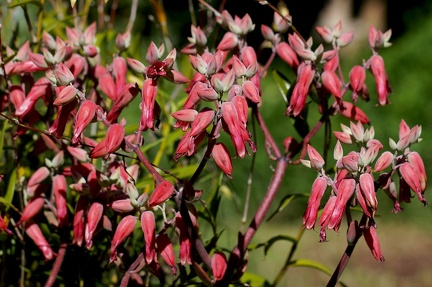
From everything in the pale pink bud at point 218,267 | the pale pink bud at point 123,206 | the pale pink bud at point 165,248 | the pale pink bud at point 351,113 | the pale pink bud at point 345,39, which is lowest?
the pale pink bud at point 218,267

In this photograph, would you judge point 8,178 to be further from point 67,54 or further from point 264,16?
point 264,16

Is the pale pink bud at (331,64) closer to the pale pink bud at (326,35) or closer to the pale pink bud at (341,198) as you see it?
the pale pink bud at (326,35)

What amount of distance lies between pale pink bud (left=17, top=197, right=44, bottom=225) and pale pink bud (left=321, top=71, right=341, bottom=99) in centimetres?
50

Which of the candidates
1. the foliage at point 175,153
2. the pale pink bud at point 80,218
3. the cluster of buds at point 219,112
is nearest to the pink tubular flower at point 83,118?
the foliage at point 175,153

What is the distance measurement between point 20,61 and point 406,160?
2.16 feet

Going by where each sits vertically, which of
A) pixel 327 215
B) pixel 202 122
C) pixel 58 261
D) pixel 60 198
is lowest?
pixel 58 261

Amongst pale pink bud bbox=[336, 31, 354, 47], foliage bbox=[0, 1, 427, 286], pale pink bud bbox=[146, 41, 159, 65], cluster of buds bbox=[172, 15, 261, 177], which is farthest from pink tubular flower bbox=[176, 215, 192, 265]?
pale pink bud bbox=[336, 31, 354, 47]

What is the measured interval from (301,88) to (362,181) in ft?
0.84

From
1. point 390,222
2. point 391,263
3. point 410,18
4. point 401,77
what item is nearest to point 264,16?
point 410,18

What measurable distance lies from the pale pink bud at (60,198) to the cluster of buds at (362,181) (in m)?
0.42

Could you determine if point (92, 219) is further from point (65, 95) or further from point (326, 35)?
point (326, 35)

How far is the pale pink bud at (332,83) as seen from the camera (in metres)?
1.31

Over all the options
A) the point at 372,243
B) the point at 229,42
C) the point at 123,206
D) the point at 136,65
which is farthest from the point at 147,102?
the point at 372,243

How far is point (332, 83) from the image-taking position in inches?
51.6
